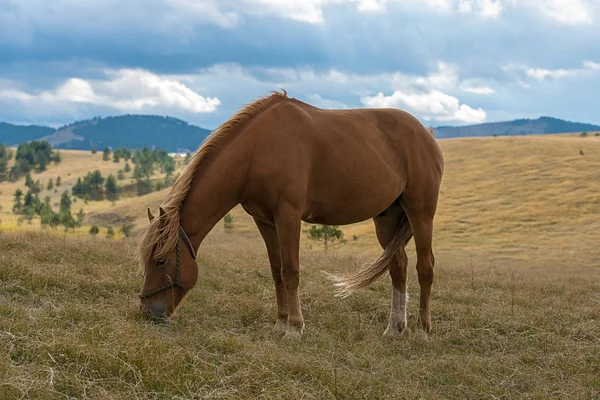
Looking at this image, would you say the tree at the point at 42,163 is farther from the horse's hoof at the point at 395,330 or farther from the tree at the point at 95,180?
the horse's hoof at the point at 395,330

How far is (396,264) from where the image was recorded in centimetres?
693

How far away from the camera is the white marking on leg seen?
638 cm

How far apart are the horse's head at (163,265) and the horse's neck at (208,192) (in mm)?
157

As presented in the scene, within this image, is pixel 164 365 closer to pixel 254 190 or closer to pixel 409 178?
pixel 254 190

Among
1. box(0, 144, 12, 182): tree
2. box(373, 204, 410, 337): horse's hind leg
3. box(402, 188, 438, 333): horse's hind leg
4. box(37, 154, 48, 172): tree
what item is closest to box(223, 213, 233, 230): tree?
box(373, 204, 410, 337): horse's hind leg

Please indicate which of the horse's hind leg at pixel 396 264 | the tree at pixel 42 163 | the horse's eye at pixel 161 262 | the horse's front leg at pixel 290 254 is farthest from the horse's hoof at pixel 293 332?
the tree at pixel 42 163

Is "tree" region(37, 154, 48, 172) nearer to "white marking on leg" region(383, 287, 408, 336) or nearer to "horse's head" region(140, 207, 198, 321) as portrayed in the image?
"horse's head" region(140, 207, 198, 321)

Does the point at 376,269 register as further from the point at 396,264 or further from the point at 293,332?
the point at 293,332

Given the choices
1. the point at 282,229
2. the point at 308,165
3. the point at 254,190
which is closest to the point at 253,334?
the point at 282,229

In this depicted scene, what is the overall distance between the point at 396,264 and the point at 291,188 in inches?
87.4

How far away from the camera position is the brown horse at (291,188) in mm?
5441

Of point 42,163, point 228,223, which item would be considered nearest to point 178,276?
point 228,223

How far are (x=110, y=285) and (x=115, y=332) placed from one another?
259 cm

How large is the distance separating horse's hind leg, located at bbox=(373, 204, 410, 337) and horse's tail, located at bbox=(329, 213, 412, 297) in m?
0.02
